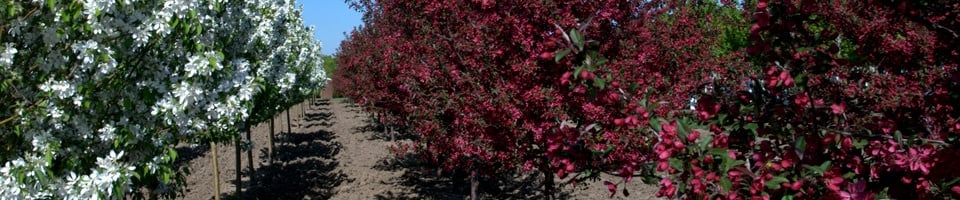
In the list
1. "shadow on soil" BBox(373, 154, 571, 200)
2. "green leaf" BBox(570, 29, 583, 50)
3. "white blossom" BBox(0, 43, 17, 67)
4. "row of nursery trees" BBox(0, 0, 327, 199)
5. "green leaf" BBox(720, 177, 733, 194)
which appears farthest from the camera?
"shadow on soil" BBox(373, 154, 571, 200)

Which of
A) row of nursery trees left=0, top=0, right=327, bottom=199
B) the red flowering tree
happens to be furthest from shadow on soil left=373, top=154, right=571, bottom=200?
the red flowering tree

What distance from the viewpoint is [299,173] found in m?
14.5

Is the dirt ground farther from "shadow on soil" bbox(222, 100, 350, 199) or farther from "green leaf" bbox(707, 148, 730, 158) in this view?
"green leaf" bbox(707, 148, 730, 158)

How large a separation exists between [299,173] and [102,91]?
34.7ft

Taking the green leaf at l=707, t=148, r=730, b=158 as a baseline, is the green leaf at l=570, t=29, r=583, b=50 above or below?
above

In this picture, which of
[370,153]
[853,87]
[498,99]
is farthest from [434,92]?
[370,153]

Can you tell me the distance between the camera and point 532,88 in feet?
17.8

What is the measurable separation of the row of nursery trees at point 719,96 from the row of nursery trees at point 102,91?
7.27 feet

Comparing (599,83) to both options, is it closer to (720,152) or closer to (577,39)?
(577,39)

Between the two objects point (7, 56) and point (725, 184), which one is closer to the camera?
point (725, 184)

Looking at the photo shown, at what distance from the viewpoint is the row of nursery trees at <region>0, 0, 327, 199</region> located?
3.74 meters

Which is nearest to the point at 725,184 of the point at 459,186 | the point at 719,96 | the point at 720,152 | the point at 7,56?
the point at 720,152

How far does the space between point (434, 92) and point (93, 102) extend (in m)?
4.55

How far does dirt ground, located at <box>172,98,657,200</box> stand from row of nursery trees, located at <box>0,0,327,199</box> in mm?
4955
